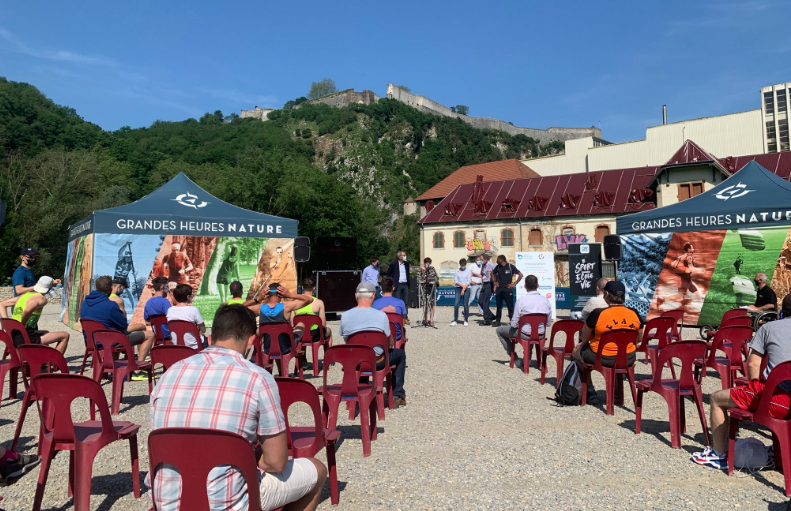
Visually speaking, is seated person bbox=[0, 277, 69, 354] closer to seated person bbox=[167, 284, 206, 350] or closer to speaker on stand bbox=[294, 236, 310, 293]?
seated person bbox=[167, 284, 206, 350]

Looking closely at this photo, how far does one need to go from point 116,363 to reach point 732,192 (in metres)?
12.4

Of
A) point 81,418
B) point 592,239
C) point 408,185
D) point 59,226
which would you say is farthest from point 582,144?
point 81,418

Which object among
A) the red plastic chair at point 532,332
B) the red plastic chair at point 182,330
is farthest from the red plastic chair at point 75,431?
the red plastic chair at point 532,332

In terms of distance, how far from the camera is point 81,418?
19.0 ft

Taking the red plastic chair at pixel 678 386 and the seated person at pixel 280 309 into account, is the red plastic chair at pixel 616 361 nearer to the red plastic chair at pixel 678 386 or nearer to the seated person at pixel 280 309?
the red plastic chair at pixel 678 386

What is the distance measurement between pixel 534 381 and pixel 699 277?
7231mm

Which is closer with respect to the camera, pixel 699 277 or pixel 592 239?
pixel 699 277

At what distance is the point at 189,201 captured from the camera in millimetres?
13711

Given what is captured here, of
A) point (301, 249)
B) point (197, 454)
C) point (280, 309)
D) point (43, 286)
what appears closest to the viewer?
point (197, 454)

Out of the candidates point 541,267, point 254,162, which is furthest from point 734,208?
point 254,162

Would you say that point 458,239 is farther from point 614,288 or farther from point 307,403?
point 307,403

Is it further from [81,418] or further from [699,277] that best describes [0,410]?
[699,277]

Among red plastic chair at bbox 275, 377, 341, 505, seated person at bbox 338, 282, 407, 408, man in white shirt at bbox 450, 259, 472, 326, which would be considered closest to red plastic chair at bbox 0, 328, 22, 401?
seated person at bbox 338, 282, 407, 408

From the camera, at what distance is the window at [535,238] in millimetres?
45094
